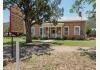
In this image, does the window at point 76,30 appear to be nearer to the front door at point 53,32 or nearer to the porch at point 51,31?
the porch at point 51,31

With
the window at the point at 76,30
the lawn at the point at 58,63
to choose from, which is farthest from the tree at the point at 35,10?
the window at the point at 76,30

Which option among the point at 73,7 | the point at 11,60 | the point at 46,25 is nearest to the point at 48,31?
the point at 46,25

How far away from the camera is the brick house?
17.9 meters

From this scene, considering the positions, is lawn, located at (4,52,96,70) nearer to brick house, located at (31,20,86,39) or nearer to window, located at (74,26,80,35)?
brick house, located at (31,20,86,39)

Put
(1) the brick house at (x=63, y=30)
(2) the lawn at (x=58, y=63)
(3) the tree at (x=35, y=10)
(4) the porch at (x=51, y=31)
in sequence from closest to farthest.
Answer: (2) the lawn at (x=58, y=63)
(3) the tree at (x=35, y=10)
(1) the brick house at (x=63, y=30)
(4) the porch at (x=51, y=31)

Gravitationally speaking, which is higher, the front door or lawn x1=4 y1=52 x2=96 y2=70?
the front door

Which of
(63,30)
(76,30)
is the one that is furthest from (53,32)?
(76,30)

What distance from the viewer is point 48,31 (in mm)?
19156

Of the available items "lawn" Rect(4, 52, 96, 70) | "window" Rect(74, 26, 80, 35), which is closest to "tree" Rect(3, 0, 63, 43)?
"lawn" Rect(4, 52, 96, 70)

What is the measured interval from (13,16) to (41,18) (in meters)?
8.96

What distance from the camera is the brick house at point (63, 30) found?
17859 mm

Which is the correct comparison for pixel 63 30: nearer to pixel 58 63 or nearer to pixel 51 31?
pixel 51 31

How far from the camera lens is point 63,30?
18688 mm
